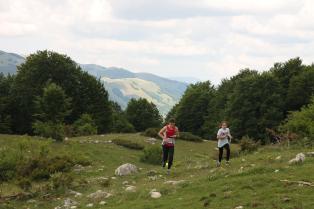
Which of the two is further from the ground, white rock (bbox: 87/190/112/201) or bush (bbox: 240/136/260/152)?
bush (bbox: 240/136/260/152)

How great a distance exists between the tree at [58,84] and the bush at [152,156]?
39506mm

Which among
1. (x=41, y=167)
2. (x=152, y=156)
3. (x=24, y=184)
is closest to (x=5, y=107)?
(x=152, y=156)

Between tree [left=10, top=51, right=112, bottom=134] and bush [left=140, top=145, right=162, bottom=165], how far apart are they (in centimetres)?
3951

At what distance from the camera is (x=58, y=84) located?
76062 millimetres

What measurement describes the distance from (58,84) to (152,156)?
4303 centimetres

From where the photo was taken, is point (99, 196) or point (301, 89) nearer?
point (99, 196)

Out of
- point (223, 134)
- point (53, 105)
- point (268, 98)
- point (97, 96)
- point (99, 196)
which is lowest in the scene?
point (99, 196)

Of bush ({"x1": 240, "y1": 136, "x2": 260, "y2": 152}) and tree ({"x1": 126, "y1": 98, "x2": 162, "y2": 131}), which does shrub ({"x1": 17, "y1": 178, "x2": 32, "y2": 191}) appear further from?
tree ({"x1": 126, "y1": 98, "x2": 162, "y2": 131})

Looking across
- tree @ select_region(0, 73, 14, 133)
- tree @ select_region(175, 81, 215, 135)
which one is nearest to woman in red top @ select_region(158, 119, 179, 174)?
tree @ select_region(0, 73, 14, 133)

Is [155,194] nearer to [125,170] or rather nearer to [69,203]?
[69,203]

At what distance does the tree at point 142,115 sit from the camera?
107375 mm

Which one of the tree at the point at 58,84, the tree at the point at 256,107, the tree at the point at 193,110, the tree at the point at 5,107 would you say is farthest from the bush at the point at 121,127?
the tree at the point at 256,107

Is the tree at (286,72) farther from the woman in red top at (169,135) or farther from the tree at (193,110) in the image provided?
the woman in red top at (169,135)

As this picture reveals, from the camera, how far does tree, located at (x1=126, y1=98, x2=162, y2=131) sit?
107 meters
